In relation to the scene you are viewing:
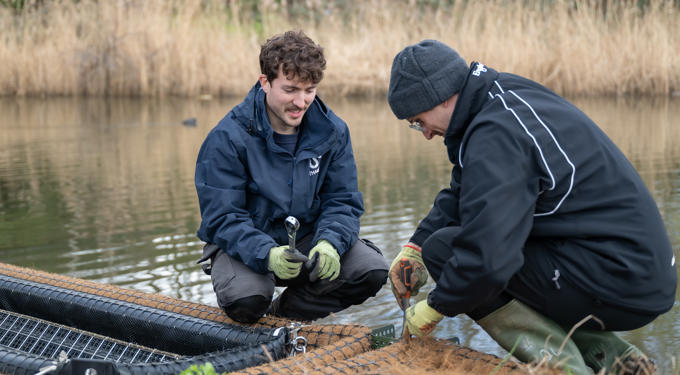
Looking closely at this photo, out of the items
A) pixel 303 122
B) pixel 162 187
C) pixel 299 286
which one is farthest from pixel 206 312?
pixel 162 187

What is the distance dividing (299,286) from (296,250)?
0.39m

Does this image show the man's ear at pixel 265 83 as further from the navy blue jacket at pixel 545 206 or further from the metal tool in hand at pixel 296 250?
the navy blue jacket at pixel 545 206

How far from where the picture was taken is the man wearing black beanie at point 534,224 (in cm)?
224

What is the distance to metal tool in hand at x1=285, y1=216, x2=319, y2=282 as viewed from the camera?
9.52 feet

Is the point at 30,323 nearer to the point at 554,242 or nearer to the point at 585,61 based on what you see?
the point at 554,242

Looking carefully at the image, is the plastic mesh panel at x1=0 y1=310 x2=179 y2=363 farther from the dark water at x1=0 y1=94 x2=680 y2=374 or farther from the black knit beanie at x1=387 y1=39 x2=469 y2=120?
the black knit beanie at x1=387 y1=39 x2=469 y2=120

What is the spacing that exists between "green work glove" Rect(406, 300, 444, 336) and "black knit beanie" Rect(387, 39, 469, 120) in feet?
1.97

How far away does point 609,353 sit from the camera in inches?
104

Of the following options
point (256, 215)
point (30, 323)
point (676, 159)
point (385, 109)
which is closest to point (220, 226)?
point (256, 215)

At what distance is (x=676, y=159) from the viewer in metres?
7.47

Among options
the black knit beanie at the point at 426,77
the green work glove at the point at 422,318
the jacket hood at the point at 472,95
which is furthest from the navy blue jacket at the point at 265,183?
the jacket hood at the point at 472,95

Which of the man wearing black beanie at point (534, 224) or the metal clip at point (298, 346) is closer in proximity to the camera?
the man wearing black beanie at point (534, 224)

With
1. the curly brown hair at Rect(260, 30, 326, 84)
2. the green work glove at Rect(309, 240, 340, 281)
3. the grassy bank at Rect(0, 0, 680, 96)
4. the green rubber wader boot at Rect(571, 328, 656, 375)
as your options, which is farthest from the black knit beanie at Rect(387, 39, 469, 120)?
the grassy bank at Rect(0, 0, 680, 96)

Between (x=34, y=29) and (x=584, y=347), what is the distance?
482 inches
